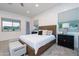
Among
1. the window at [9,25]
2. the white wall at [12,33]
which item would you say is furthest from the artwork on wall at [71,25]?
the window at [9,25]

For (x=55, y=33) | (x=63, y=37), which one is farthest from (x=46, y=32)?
(x=63, y=37)

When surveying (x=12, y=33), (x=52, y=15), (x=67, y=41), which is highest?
(x=52, y=15)

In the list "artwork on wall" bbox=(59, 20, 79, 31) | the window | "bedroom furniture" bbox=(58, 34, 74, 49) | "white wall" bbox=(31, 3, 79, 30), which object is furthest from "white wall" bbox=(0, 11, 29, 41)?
"artwork on wall" bbox=(59, 20, 79, 31)

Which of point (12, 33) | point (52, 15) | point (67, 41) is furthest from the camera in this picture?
point (52, 15)

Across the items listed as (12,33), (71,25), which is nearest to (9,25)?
(12,33)

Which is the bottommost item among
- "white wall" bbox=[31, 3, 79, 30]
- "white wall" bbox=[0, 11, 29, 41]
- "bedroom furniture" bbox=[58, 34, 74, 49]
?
"bedroom furniture" bbox=[58, 34, 74, 49]

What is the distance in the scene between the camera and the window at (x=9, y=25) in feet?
7.99

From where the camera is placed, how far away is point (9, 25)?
242cm

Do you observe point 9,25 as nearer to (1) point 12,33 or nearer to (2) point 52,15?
(1) point 12,33

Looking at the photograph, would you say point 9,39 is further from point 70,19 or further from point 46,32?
point 70,19

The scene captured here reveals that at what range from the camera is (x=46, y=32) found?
14.7ft

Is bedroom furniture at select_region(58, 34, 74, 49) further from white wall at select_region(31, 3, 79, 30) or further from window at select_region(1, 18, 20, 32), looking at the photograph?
window at select_region(1, 18, 20, 32)

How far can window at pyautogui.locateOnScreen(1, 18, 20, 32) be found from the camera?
2.44 metres

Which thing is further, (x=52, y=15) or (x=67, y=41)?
(x=52, y=15)
